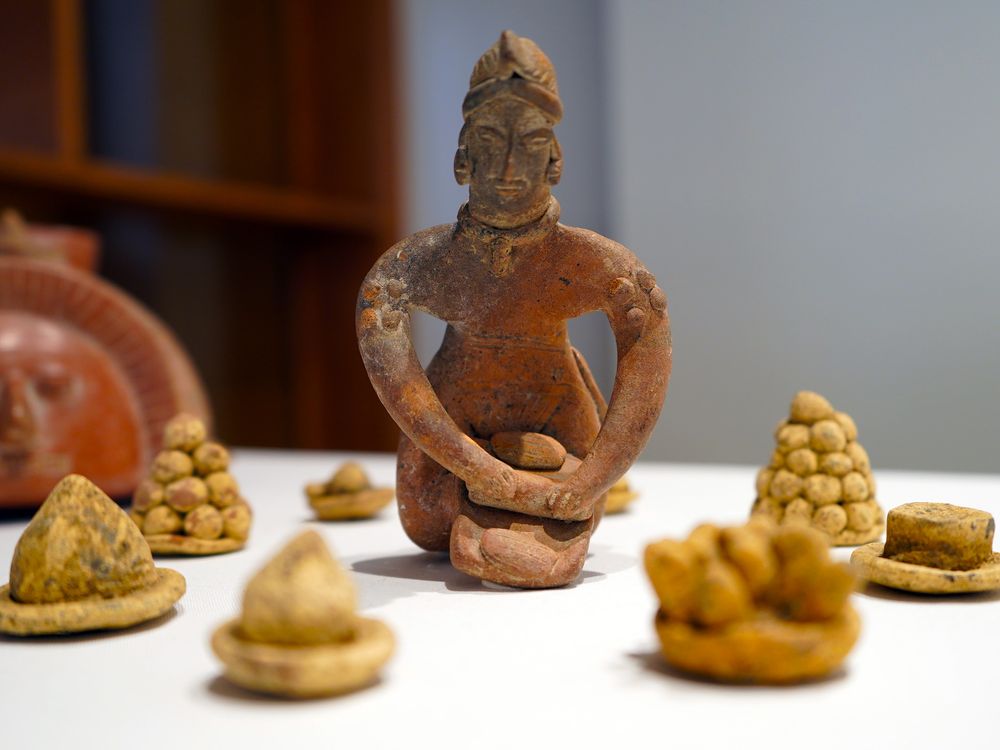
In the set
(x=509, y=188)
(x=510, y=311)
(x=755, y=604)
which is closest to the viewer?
(x=755, y=604)

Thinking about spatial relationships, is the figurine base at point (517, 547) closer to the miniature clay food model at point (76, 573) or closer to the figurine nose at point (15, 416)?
the miniature clay food model at point (76, 573)

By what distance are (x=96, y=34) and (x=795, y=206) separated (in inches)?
126

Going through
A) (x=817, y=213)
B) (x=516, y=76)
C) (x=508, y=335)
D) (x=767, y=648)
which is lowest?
(x=767, y=648)

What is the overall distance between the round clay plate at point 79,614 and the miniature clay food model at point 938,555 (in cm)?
126

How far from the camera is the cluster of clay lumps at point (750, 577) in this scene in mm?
1407

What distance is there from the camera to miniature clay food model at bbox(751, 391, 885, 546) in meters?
2.33

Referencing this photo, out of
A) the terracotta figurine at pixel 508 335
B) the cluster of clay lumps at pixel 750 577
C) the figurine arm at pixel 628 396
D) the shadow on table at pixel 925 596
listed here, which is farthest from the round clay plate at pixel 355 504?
the cluster of clay lumps at pixel 750 577

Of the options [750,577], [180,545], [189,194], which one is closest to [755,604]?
[750,577]

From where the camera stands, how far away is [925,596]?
1.90 metres

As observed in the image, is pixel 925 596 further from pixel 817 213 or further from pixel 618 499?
pixel 817 213

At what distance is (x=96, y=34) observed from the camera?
15.4 feet

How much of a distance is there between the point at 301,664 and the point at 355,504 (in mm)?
1503

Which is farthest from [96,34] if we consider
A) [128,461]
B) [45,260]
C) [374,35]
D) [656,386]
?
[656,386]

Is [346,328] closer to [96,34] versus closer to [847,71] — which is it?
[96,34]
